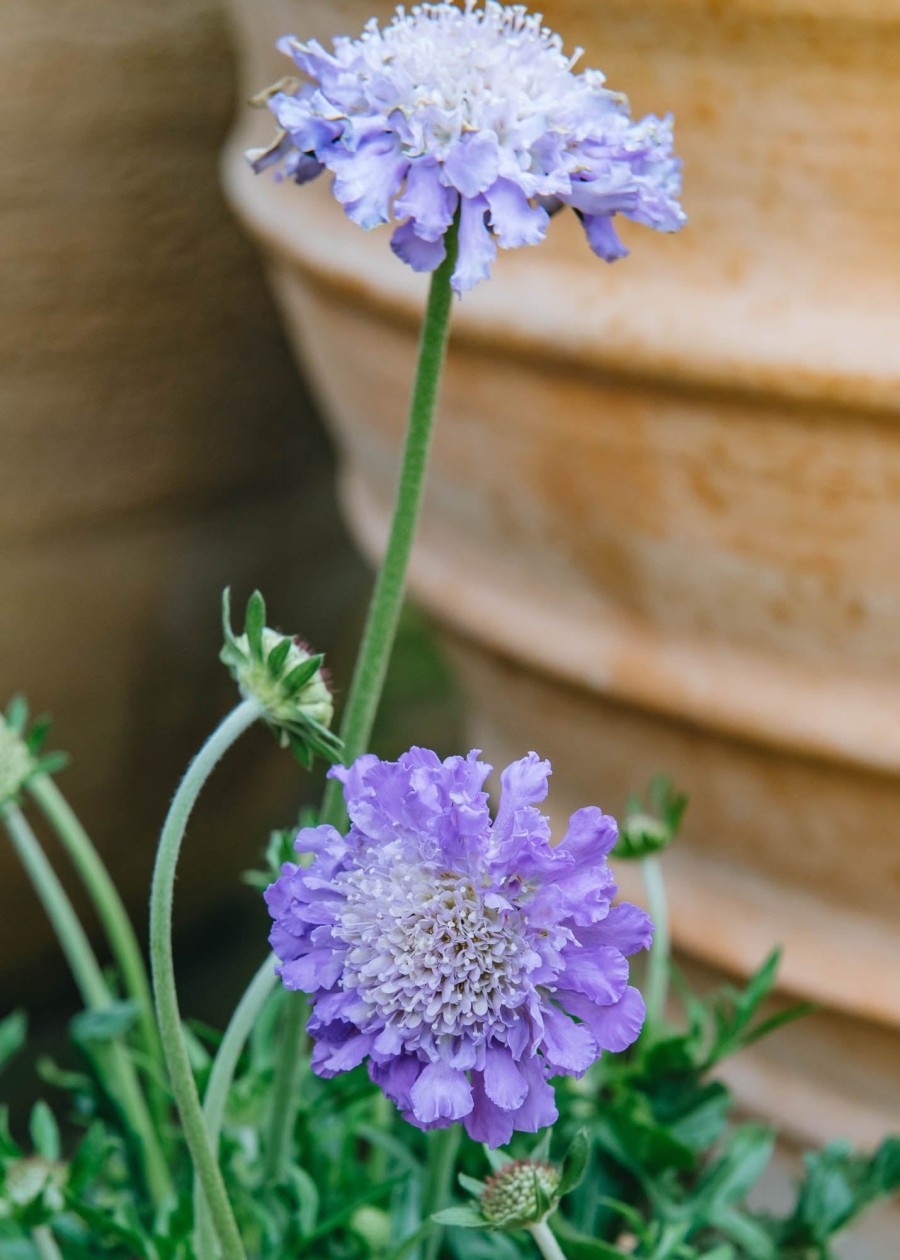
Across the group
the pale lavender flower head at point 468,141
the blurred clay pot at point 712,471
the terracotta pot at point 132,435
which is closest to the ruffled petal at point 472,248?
the pale lavender flower head at point 468,141

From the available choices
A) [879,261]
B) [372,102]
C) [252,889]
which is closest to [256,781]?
[252,889]

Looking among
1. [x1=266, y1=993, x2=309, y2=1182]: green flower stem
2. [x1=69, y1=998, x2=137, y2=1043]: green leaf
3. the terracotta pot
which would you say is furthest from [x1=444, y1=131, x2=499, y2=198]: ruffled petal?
the terracotta pot

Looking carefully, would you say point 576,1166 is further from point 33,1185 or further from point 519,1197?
point 33,1185

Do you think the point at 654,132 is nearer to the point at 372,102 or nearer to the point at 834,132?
the point at 372,102

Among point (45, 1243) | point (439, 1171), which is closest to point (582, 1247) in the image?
point (439, 1171)

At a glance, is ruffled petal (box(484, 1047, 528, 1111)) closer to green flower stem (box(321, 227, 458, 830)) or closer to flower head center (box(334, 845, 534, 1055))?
flower head center (box(334, 845, 534, 1055))

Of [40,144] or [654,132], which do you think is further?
[40,144]

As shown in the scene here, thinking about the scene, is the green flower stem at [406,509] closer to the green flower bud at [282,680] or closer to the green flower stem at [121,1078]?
the green flower bud at [282,680]
